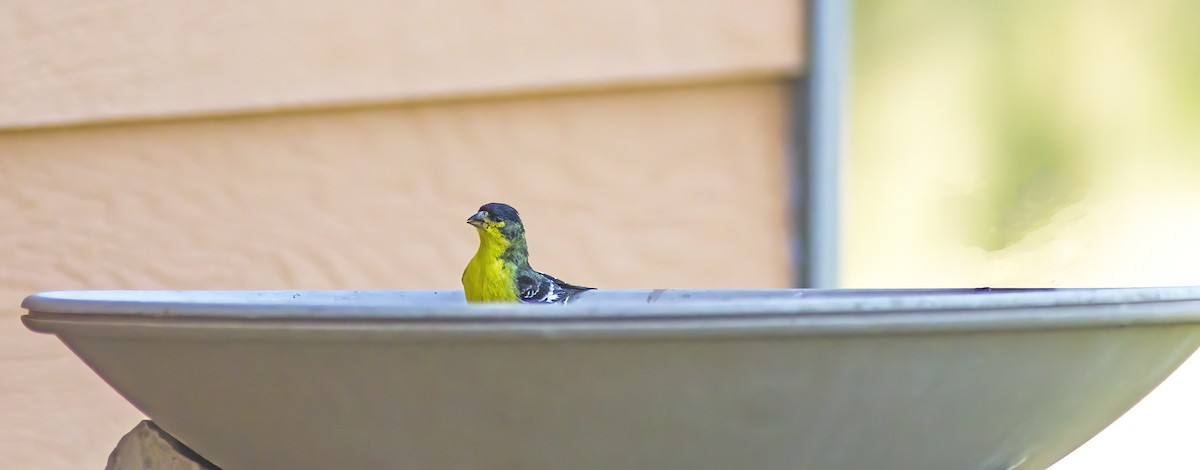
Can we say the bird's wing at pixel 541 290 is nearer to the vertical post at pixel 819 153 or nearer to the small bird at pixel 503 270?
the small bird at pixel 503 270

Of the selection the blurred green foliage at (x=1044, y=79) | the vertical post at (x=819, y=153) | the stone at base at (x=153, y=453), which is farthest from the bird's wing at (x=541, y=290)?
the blurred green foliage at (x=1044, y=79)

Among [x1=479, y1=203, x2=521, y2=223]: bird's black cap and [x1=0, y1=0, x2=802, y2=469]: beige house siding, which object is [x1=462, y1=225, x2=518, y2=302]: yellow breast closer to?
[x1=479, y1=203, x2=521, y2=223]: bird's black cap

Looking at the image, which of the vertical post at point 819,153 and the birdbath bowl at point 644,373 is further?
the vertical post at point 819,153

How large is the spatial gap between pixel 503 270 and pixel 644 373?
1.48 ft

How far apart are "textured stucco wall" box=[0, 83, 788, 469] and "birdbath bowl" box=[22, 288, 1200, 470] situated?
0.76m

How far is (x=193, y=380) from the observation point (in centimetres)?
42

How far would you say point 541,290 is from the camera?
0.81 meters

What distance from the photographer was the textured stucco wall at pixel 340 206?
1186 mm

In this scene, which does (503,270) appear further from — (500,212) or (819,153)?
(819,153)

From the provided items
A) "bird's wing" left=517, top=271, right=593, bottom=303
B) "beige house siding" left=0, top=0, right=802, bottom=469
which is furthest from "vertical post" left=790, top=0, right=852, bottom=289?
"bird's wing" left=517, top=271, right=593, bottom=303

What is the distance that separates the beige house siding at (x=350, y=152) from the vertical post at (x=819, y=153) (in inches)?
1.0

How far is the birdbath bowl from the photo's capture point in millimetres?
358

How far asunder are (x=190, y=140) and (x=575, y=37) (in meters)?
0.51

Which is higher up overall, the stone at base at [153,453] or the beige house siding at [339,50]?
the beige house siding at [339,50]
